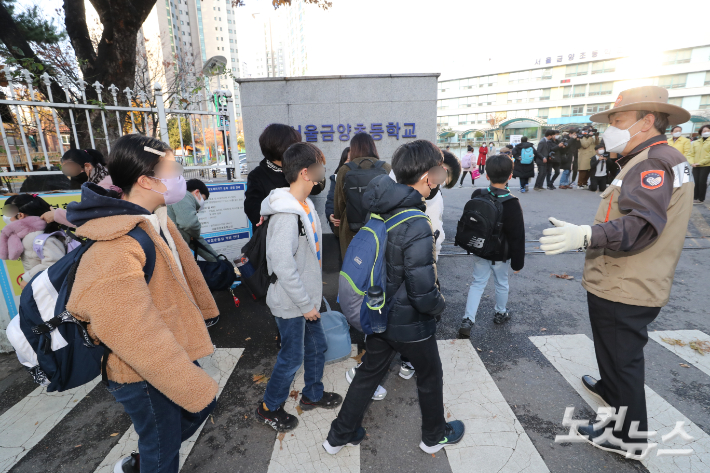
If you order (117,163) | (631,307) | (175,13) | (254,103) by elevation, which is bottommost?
(631,307)

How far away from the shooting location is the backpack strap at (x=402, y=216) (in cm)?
194

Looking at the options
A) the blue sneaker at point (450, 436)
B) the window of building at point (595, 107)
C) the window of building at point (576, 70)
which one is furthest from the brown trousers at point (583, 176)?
the window of building at point (576, 70)

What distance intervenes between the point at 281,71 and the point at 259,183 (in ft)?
303

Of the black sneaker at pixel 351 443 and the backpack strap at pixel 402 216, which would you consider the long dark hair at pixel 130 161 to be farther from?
the black sneaker at pixel 351 443

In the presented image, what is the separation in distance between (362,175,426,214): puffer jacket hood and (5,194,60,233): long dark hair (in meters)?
3.38

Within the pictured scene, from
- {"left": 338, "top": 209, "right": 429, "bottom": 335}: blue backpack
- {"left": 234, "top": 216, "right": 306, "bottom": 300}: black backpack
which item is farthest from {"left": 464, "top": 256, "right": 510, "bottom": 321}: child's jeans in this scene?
{"left": 234, "top": 216, "right": 306, "bottom": 300}: black backpack

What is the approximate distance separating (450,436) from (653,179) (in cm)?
204

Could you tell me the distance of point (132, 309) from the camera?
4.37 feet

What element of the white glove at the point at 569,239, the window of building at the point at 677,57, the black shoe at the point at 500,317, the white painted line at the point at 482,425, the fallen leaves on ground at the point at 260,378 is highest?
the window of building at the point at 677,57

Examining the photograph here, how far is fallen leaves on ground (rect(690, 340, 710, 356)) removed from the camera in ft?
10.8

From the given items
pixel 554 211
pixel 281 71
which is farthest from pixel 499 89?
pixel 554 211

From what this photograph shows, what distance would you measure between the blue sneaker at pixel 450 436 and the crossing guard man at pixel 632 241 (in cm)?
86

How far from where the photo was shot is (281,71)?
84812mm

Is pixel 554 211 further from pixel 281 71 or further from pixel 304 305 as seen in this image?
pixel 281 71
